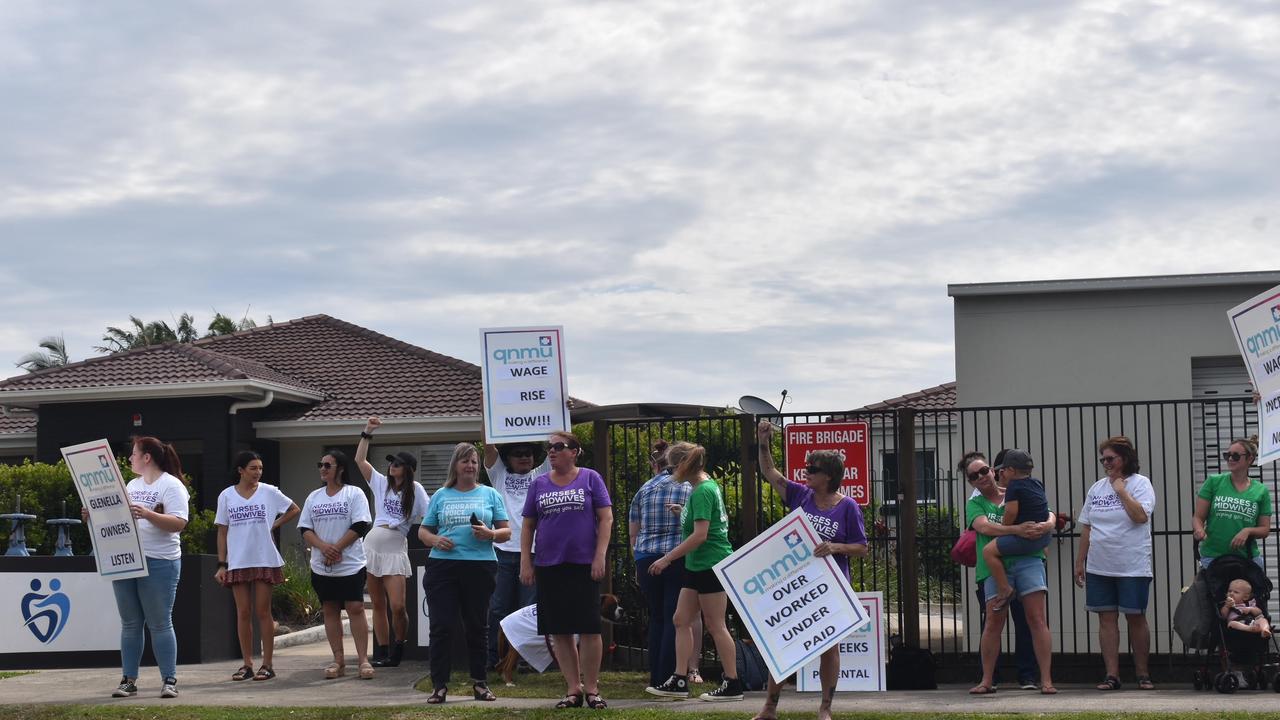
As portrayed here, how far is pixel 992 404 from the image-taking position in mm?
12969

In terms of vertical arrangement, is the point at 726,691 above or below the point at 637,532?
below

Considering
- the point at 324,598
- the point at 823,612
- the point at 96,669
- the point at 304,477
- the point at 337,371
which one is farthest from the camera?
the point at 337,371

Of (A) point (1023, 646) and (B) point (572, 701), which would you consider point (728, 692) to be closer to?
(B) point (572, 701)

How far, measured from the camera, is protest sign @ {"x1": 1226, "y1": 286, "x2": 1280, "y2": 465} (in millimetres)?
9812

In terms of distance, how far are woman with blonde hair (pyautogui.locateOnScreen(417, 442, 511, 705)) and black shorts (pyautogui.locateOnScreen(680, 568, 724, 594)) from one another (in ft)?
4.39

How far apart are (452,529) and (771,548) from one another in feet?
7.79

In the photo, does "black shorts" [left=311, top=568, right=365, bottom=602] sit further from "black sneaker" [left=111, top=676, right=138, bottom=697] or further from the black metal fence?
the black metal fence

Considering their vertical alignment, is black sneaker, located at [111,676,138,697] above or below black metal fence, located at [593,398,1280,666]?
below

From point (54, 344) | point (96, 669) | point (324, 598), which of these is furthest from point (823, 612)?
point (54, 344)

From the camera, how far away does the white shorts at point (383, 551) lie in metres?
11.5

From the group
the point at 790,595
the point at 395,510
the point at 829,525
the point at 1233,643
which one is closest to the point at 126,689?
the point at 395,510

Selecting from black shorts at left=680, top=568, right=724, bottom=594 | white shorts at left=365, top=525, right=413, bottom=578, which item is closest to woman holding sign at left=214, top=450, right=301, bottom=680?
white shorts at left=365, top=525, right=413, bottom=578

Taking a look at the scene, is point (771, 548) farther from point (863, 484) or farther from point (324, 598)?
point (324, 598)

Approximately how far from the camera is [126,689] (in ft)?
33.7
